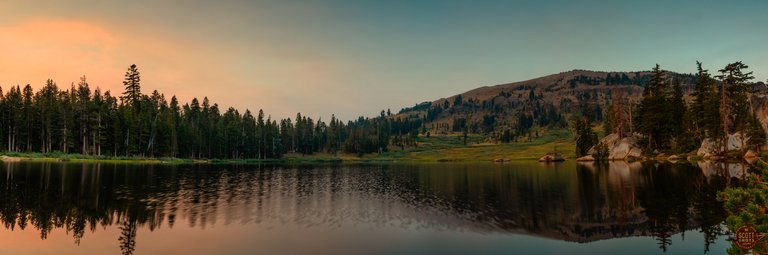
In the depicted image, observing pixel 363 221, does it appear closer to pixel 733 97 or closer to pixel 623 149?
pixel 733 97

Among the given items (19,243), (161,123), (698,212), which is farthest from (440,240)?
(161,123)

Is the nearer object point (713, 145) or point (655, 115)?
point (713, 145)

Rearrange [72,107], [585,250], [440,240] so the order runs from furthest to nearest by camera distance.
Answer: [72,107] < [440,240] < [585,250]

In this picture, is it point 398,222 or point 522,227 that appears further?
point 398,222

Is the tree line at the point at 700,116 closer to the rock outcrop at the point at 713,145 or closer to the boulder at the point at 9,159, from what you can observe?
the rock outcrop at the point at 713,145

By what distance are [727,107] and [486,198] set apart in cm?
7767

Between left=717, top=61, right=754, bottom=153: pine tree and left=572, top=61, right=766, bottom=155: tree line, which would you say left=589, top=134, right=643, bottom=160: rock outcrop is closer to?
left=572, top=61, right=766, bottom=155: tree line

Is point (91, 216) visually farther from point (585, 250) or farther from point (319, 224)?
point (585, 250)

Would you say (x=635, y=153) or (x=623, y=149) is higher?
(x=623, y=149)

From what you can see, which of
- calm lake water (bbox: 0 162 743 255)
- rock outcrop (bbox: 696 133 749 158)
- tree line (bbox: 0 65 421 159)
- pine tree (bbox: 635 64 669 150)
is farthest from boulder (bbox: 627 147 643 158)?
tree line (bbox: 0 65 421 159)

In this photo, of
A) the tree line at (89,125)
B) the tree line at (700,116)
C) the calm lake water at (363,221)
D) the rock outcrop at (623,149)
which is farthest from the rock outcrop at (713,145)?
the tree line at (89,125)

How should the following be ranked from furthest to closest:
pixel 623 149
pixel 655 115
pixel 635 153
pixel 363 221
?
pixel 623 149, pixel 635 153, pixel 655 115, pixel 363 221

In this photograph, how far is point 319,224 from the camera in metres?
31.1

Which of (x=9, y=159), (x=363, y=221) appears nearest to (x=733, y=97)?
(x=363, y=221)
